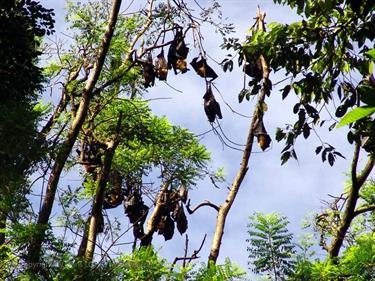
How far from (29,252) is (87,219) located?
55.0 inches

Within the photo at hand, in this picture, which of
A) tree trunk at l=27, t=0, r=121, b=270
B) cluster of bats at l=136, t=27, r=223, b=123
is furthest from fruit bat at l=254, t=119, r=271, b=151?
tree trunk at l=27, t=0, r=121, b=270

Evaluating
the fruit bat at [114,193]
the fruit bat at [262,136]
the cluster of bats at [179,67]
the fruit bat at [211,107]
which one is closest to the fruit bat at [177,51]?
the cluster of bats at [179,67]

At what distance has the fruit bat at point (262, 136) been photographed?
26.9 ft

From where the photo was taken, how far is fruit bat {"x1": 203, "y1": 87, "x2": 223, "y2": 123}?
7238 mm

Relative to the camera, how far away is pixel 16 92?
6.62 metres

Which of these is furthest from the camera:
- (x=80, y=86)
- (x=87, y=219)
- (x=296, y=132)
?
(x=80, y=86)

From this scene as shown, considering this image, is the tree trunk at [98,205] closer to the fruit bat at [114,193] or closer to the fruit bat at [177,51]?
the fruit bat at [177,51]

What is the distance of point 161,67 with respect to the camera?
870 centimetres

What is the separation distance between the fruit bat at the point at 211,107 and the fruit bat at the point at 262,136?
1.02 m

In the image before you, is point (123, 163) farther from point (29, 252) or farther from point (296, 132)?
point (296, 132)

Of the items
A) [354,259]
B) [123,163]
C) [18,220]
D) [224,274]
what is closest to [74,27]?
[123,163]

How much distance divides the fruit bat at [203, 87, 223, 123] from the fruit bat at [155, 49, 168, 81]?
1423 mm

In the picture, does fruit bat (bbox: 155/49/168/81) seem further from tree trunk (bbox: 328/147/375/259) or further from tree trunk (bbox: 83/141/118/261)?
tree trunk (bbox: 328/147/375/259)

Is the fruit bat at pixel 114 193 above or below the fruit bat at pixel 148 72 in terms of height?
below
